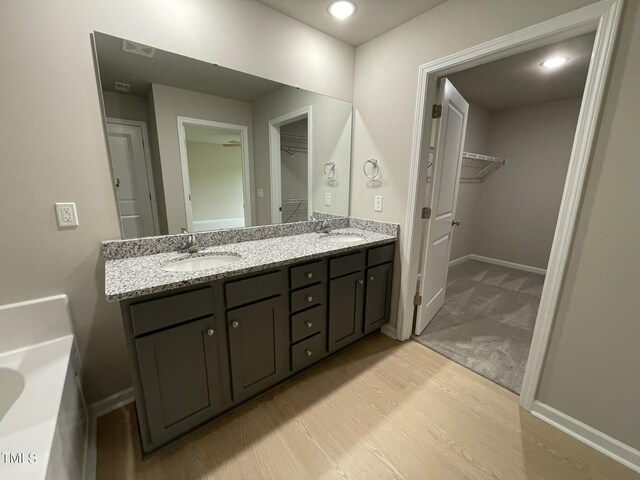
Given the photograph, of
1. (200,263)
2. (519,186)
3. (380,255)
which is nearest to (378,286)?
(380,255)

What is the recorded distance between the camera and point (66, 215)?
1.25 meters

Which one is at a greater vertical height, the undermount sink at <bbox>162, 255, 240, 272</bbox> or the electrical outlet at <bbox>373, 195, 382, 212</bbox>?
the electrical outlet at <bbox>373, 195, 382, 212</bbox>

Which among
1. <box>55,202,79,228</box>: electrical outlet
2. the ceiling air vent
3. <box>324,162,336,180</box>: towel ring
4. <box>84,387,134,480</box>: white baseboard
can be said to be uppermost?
the ceiling air vent

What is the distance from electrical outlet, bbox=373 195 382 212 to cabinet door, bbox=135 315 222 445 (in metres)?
1.51

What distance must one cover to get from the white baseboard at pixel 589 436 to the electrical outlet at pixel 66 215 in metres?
2.67

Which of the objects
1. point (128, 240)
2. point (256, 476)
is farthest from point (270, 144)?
point (256, 476)

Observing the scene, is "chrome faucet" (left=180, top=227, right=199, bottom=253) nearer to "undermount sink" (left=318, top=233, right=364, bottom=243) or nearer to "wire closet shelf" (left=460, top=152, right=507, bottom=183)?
"undermount sink" (left=318, top=233, right=364, bottom=243)

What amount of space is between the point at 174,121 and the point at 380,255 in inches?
63.7

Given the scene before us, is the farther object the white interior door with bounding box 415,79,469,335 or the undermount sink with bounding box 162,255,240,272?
the white interior door with bounding box 415,79,469,335

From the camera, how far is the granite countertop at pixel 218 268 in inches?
41.7

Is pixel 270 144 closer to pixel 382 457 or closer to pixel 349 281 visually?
pixel 349 281

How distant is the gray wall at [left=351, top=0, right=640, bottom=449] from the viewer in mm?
1146

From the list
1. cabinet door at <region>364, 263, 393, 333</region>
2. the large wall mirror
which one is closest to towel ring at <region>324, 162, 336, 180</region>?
the large wall mirror

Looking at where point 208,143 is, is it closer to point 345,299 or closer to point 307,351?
point 345,299
